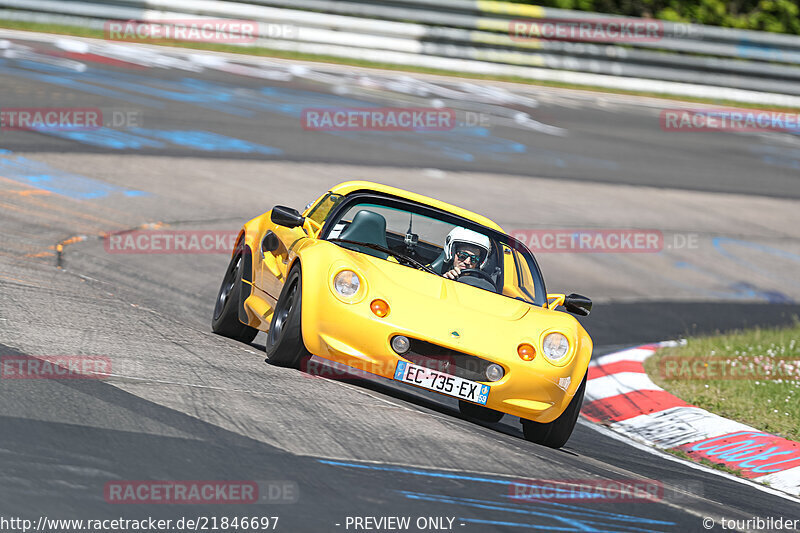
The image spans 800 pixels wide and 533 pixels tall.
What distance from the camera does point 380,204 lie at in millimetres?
7754

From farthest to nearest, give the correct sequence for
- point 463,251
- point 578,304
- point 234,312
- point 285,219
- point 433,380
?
point 234,312 < point 463,251 < point 578,304 < point 285,219 < point 433,380

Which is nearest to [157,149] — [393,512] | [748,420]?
[748,420]

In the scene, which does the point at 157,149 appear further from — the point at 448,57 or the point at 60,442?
the point at 60,442

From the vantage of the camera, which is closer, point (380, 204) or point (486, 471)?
point (486, 471)

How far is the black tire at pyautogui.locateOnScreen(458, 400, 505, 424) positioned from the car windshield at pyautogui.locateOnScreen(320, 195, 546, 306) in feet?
2.50

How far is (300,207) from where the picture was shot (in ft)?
43.6

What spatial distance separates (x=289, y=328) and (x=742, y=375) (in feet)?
15.7

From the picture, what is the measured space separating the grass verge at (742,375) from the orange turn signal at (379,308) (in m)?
3.26

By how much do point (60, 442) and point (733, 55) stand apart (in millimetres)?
20442

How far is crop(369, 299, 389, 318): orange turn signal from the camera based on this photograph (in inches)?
250

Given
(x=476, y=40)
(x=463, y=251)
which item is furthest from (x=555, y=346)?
(x=476, y=40)

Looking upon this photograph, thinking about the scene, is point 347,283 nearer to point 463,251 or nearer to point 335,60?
point 463,251

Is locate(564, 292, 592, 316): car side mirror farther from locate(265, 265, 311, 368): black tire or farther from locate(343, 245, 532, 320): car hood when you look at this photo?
locate(265, 265, 311, 368): black tire

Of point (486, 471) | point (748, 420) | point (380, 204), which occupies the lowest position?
point (748, 420)
